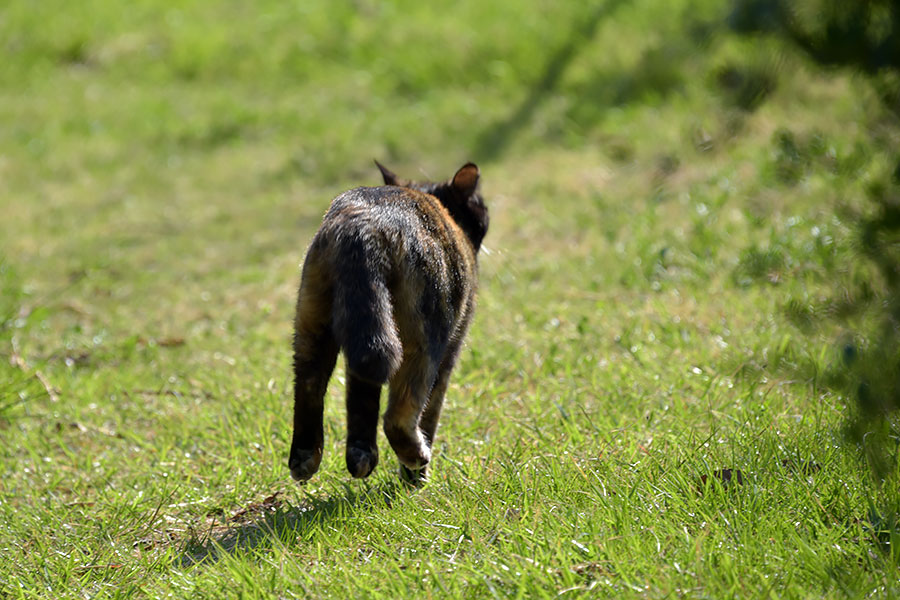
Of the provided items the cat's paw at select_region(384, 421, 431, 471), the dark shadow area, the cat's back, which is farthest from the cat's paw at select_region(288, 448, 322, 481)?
the dark shadow area

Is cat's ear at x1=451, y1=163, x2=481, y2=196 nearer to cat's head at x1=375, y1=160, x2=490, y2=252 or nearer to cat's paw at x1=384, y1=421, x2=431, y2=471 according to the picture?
cat's head at x1=375, y1=160, x2=490, y2=252

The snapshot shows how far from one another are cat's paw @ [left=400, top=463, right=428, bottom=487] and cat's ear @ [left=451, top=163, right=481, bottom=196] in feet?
5.14

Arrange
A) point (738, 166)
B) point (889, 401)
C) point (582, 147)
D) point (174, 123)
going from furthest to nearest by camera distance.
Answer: point (174, 123)
point (582, 147)
point (738, 166)
point (889, 401)

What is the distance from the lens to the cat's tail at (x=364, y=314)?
3.43 metres

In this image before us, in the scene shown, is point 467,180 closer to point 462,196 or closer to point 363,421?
point 462,196

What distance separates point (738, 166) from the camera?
923cm

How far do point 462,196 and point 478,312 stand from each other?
1.83 meters

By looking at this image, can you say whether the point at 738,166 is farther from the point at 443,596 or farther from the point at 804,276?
the point at 443,596

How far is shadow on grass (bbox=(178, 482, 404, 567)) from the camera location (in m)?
3.69

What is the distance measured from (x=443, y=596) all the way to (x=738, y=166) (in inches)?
282

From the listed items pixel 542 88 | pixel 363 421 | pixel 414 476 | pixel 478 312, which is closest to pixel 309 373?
pixel 363 421

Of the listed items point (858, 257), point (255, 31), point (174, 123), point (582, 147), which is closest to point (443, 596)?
point (858, 257)

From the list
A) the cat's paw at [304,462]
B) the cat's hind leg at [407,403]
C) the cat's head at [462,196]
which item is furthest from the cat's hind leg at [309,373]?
the cat's head at [462,196]

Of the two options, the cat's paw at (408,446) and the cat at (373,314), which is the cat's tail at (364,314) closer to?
the cat at (373,314)
